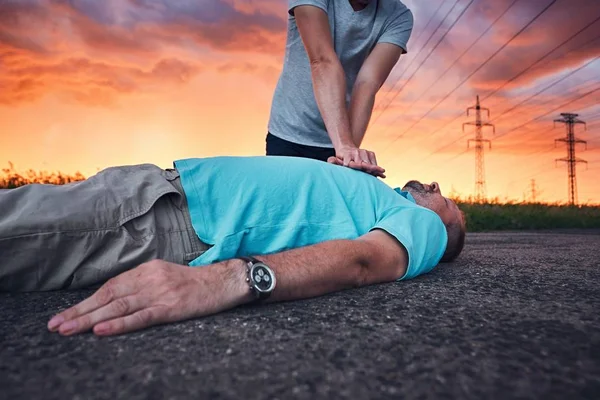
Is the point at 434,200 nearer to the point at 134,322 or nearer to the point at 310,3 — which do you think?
the point at 310,3

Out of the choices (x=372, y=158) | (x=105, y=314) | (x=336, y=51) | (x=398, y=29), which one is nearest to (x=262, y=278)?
(x=105, y=314)

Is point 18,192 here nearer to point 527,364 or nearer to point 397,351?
point 397,351

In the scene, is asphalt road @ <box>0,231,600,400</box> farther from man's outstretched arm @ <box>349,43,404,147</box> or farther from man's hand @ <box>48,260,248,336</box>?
man's outstretched arm @ <box>349,43,404,147</box>

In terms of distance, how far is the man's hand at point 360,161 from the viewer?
2.47 m

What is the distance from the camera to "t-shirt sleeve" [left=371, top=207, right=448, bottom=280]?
1.97 metres

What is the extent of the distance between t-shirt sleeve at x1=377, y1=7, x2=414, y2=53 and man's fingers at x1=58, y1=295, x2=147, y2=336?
2.84 metres

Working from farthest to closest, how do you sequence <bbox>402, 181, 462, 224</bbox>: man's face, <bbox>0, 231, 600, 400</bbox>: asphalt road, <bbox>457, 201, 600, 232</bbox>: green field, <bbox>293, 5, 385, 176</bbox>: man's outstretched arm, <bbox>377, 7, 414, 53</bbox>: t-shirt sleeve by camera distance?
1. <bbox>457, 201, 600, 232</bbox>: green field
2. <bbox>377, 7, 414, 53</bbox>: t-shirt sleeve
3. <bbox>293, 5, 385, 176</bbox>: man's outstretched arm
4. <bbox>402, 181, 462, 224</bbox>: man's face
5. <bbox>0, 231, 600, 400</bbox>: asphalt road

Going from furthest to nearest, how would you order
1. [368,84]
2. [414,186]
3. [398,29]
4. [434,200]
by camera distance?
[398,29] → [368,84] → [414,186] → [434,200]

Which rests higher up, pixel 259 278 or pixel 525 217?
pixel 525 217

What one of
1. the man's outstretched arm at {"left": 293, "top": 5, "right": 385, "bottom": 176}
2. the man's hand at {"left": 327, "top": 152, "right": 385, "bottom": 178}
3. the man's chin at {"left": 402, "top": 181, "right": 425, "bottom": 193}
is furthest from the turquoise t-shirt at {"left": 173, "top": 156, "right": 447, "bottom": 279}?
the man's outstretched arm at {"left": 293, "top": 5, "right": 385, "bottom": 176}

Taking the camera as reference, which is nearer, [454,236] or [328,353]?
[328,353]

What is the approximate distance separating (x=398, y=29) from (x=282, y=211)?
2.17 meters

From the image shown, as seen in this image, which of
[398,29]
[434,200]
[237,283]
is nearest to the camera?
[237,283]

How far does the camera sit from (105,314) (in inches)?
50.8
